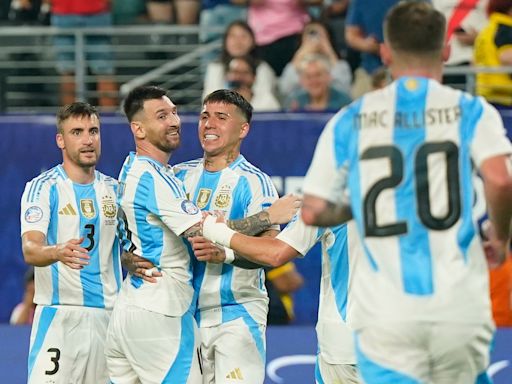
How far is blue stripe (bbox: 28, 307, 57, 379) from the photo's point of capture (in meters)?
7.71

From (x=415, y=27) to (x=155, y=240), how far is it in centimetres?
260

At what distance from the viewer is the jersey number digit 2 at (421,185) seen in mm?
4992

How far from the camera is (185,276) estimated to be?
23.7ft

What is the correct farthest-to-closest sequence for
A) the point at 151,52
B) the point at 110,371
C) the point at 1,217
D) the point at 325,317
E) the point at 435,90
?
the point at 151,52 → the point at 1,217 → the point at 110,371 → the point at 325,317 → the point at 435,90

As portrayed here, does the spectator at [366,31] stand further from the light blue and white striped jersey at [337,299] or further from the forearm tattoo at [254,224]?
the light blue and white striped jersey at [337,299]

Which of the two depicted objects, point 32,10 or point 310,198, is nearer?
point 310,198

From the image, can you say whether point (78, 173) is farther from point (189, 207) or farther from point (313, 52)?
point (313, 52)

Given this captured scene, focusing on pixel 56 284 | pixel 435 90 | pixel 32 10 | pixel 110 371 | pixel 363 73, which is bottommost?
pixel 110 371

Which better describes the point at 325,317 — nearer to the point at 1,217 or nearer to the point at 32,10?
the point at 1,217

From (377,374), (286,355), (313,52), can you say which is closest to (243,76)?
(313,52)

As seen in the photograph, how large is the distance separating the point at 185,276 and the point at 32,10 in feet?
23.5

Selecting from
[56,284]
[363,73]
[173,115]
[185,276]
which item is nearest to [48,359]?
[56,284]

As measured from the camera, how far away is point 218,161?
7504mm

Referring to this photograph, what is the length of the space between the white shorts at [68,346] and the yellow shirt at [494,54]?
4949 mm
